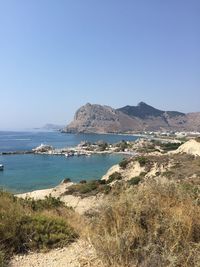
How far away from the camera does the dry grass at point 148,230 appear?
15.0 feet

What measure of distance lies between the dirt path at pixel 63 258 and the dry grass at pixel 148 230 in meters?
0.25

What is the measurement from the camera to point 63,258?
218 inches

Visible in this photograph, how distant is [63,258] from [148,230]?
1453 millimetres

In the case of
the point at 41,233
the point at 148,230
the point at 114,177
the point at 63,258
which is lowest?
the point at 114,177

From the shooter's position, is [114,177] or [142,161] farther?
[142,161]

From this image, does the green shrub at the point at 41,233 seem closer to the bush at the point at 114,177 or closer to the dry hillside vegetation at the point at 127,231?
the dry hillside vegetation at the point at 127,231

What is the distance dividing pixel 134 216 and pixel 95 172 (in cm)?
6104

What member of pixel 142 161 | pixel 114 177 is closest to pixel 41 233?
pixel 114 177

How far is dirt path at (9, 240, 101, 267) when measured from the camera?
5.12 m

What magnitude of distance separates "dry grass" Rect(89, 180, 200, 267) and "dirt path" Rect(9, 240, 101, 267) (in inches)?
9.8

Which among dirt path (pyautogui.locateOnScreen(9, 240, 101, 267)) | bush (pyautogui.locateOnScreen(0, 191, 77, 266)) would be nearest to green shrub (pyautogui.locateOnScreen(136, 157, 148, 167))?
bush (pyautogui.locateOnScreen(0, 191, 77, 266))

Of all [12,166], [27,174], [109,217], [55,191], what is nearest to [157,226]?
[109,217]

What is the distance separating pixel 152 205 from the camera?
5426 mm

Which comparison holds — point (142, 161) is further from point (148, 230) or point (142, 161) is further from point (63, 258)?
point (148, 230)
